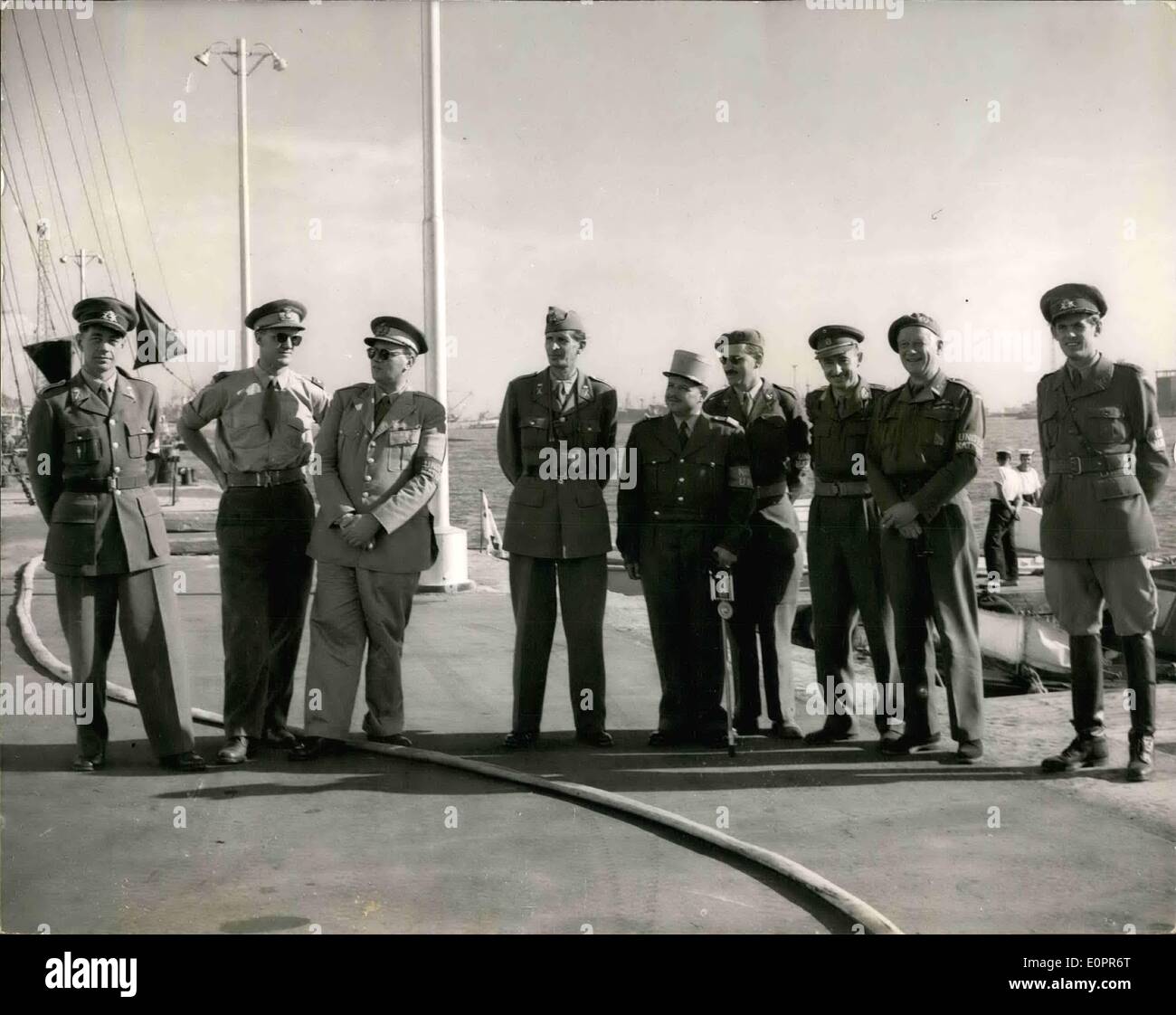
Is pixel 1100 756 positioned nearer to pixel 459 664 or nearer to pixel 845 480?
pixel 845 480

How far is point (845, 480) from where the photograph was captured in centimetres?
580

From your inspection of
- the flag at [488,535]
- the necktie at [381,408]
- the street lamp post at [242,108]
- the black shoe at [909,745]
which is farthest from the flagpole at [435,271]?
the flag at [488,535]

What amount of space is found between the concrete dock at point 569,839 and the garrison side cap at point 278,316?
6.07ft

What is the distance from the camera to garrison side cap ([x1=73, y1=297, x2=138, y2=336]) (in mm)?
5113

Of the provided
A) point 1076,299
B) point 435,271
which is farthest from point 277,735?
point 435,271

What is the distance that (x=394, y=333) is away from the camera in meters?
5.55

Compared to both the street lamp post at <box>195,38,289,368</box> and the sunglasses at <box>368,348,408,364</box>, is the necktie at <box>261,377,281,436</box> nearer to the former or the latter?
the sunglasses at <box>368,348,408,364</box>

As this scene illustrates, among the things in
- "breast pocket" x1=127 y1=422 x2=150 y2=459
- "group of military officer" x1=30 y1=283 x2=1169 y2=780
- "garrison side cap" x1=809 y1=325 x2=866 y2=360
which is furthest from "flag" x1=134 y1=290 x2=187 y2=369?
"garrison side cap" x1=809 y1=325 x2=866 y2=360

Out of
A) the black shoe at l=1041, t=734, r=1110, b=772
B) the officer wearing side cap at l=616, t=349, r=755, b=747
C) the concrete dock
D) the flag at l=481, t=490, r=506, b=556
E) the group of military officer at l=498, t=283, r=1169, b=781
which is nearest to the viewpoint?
the concrete dock

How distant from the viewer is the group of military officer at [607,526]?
5.15 metres

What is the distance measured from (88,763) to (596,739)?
6.89 feet

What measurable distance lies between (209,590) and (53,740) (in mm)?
4372

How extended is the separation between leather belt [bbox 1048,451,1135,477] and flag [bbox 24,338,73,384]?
4.11 meters
